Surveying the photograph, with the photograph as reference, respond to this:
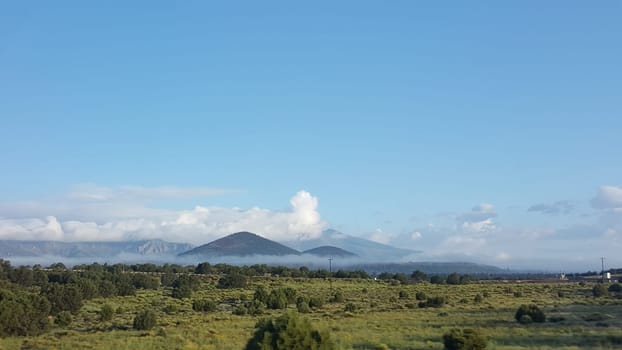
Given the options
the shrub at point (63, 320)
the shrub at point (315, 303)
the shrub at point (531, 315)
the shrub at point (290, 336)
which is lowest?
the shrub at point (63, 320)

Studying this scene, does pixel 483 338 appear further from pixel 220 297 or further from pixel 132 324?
pixel 220 297

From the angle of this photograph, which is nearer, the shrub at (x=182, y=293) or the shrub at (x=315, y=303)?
the shrub at (x=315, y=303)

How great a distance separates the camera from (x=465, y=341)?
23844 millimetres

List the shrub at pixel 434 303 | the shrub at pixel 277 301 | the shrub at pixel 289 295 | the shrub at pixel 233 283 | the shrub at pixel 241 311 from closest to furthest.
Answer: the shrub at pixel 241 311
the shrub at pixel 277 301
the shrub at pixel 434 303
the shrub at pixel 289 295
the shrub at pixel 233 283

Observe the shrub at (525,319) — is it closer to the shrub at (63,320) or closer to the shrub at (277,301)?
the shrub at (277,301)

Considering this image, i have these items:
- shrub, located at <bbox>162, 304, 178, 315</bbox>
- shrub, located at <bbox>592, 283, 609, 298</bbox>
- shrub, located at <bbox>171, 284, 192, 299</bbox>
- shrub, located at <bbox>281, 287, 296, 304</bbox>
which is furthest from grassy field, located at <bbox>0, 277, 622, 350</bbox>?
shrub, located at <bbox>592, 283, 609, 298</bbox>

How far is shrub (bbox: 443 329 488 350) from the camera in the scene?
23.8 meters

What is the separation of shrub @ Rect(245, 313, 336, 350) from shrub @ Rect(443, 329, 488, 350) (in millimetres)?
5722

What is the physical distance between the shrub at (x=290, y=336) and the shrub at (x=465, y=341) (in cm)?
572

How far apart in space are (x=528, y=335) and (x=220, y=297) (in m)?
36.7

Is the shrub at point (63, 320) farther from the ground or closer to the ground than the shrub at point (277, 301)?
closer to the ground

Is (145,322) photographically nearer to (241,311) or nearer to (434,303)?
(241,311)

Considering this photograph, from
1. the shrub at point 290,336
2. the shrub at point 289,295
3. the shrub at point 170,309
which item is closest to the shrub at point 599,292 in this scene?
the shrub at point 289,295

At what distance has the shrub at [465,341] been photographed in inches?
935
